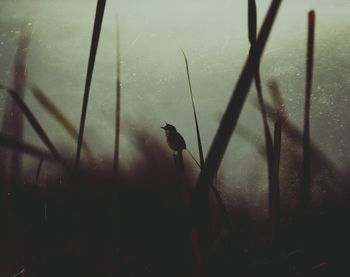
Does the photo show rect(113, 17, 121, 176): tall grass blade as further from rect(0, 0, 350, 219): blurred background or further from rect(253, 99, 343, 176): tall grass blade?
rect(253, 99, 343, 176): tall grass blade

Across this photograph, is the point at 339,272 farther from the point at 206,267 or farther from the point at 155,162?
the point at 155,162

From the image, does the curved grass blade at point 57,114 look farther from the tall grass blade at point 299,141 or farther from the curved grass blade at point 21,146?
the tall grass blade at point 299,141

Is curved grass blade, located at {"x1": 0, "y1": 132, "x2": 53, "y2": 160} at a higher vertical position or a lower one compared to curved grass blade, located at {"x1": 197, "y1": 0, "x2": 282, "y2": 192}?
lower

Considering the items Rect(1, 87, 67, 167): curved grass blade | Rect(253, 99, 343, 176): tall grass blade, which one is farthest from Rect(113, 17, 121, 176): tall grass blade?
Rect(253, 99, 343, 176): tall grass blade

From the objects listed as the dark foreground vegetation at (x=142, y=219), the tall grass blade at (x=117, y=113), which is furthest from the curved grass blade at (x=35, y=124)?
the tall grass blade at (x=117, y=113)

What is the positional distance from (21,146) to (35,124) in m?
0.07

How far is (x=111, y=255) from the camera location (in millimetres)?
570

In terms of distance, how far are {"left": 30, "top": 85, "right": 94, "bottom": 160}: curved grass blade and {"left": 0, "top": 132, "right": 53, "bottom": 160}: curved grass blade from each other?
0.27 feet

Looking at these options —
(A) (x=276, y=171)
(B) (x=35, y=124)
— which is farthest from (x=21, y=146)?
(A) (x=276, y=171)

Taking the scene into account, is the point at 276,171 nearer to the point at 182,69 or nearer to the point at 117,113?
the point at 117,113

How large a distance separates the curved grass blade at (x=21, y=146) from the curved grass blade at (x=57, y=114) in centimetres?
8

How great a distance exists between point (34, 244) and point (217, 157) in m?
0.54

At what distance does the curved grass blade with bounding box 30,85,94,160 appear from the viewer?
2.55 feet

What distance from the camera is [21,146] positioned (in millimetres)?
781
